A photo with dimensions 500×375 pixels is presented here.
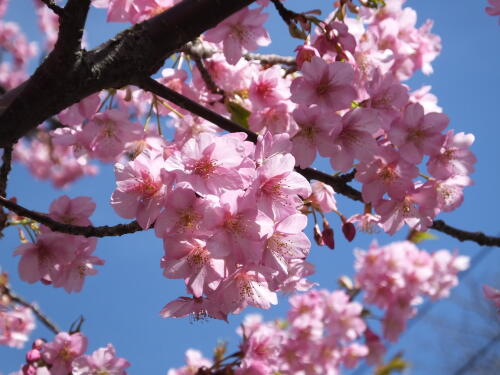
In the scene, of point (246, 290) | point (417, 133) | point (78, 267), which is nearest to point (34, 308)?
point (78, 267)

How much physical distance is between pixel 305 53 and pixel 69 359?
170 centimetres

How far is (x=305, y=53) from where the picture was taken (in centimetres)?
157

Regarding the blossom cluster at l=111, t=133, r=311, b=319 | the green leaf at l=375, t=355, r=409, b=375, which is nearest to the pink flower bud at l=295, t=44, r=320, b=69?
the blossom cluster at l=111, t=133, r=311, b=319

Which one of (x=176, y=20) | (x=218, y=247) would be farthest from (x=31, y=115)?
(x=218, y=247)

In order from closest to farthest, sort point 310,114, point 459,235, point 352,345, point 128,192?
1. point 128,192
2. point 310,114
3. point 459,235
4. point 352,345

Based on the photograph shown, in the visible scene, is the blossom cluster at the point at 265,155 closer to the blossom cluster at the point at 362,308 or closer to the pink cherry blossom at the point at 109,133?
the pink cherry blossom at the point at 109,133

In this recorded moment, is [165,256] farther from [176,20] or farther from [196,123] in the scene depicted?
[196,123]

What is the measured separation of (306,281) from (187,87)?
102 cm

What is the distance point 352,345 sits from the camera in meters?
4.91

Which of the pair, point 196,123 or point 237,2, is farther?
point 196,123

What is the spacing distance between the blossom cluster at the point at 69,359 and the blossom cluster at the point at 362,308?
173 centimetres

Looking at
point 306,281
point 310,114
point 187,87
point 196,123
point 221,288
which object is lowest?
point 221,288

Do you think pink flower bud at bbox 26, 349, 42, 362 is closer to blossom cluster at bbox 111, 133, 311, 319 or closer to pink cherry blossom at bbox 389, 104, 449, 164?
blossom cluster at bbox 111, 133, 311, 319

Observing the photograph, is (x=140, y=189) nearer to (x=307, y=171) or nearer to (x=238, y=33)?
(x=307, y=171)
